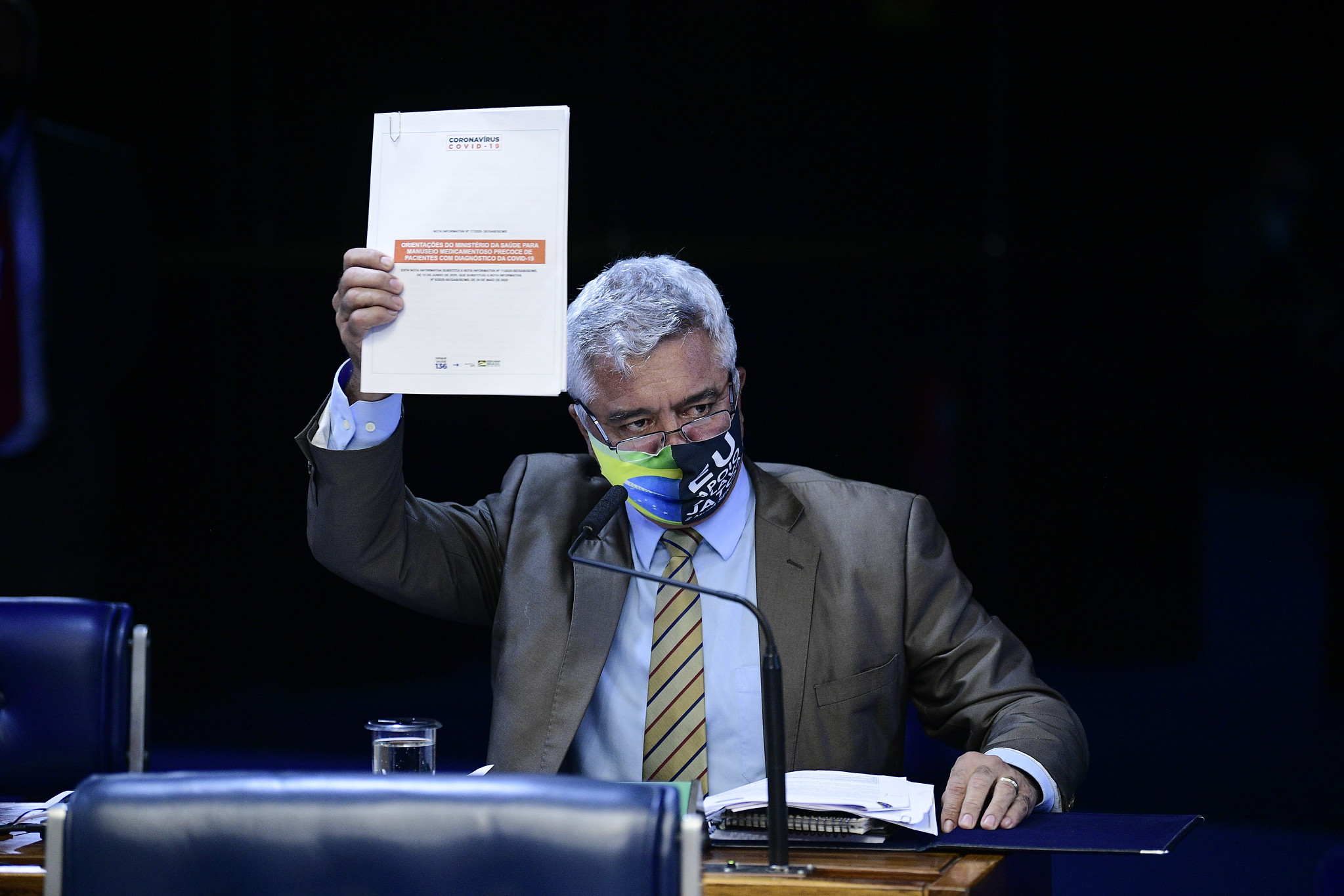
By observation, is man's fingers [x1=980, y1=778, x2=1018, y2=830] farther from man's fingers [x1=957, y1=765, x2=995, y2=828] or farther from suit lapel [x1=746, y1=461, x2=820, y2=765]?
suit lapel [x1=746, y1=461, x2=820, y2=765]

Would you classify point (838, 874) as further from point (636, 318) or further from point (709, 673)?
point (636, 318)

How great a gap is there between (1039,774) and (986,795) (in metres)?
0.13

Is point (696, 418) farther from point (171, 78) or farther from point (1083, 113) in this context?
point (171, 78)

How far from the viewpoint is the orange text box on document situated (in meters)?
1.64

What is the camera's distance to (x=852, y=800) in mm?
1504

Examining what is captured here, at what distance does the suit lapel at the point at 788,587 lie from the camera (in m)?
1.98

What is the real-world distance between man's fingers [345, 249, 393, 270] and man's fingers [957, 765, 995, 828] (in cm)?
98

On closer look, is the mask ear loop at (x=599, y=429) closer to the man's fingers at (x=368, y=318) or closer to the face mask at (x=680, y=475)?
the face mask at (x=680, y=475)

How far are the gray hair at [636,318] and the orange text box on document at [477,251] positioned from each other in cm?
38

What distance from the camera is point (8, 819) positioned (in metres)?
1.64

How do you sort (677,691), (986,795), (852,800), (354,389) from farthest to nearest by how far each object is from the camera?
(677,691) → (354,389) → (986,795) → (852,800)

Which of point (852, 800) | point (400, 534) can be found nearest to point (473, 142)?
point (400, 534)

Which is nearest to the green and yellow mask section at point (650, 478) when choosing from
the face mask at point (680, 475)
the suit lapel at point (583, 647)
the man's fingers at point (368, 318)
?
the face mask at point (680, 475)

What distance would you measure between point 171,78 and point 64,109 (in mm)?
365
